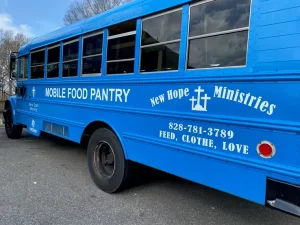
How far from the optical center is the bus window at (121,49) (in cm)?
348

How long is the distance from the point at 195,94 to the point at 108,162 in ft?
6.09

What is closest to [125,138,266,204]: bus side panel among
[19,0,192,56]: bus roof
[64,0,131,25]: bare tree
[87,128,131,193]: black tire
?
[87,128,131,193]: black tire

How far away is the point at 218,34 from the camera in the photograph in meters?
2.58

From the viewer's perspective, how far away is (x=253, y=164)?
7.52ft

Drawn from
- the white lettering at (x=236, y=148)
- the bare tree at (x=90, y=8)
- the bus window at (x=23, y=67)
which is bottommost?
the white lettering at (x=236, y=148)

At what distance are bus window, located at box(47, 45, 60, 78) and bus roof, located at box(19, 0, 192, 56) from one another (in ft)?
0.41

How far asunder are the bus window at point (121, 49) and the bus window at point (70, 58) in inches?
36.2

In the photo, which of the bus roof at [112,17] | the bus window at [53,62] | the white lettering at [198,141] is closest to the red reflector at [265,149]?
the white lettering at [198,141]

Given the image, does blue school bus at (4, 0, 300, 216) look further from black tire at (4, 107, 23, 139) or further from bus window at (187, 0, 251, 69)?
black tire at (4, 107, 23, 139)

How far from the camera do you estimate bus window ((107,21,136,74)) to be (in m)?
3.48

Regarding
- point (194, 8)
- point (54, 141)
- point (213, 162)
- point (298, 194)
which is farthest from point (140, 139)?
point (54, 141)

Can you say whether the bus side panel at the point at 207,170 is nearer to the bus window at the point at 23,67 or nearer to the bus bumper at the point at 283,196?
the bus bumper at the point at 283,196

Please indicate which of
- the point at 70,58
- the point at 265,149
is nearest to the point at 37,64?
the point at 70,58

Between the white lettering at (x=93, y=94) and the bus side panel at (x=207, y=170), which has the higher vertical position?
the white lettering at (x=93, y=94)
